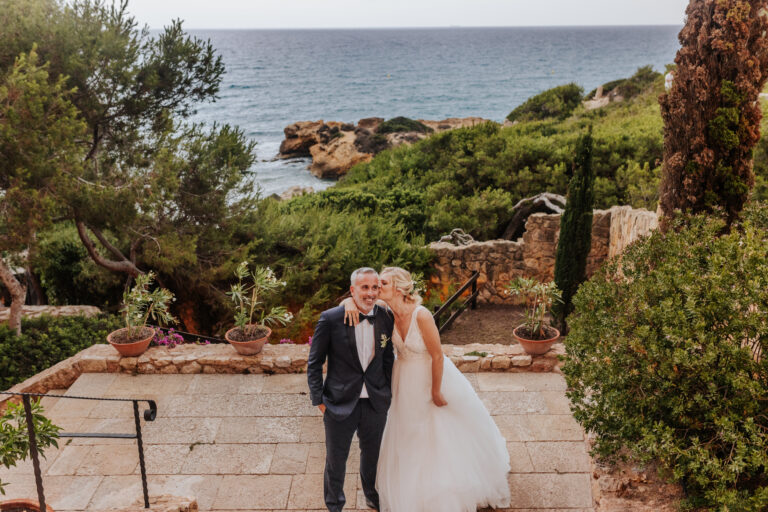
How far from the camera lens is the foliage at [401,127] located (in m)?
43.2

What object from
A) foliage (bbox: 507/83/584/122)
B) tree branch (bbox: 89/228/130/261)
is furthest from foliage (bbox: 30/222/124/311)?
foliage (bbox: 507/83/584/122)

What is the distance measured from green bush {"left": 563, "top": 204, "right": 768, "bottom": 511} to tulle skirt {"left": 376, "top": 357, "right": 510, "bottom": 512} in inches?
33.1

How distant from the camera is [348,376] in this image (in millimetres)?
3939

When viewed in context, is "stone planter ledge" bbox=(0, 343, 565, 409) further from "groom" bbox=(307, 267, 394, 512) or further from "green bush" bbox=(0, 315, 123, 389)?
"groom" bbox=(307, 267, 394, 512)

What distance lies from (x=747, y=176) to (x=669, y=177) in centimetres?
93

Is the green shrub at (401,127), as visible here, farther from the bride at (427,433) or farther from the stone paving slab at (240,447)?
the bride at (427,433)

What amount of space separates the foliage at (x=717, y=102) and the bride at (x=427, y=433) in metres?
4.83

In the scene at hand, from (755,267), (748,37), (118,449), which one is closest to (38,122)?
(118,449)

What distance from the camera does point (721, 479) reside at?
2.87m

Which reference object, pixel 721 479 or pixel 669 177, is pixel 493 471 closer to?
pixel 721 479

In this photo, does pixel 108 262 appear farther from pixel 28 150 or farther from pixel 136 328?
pixel 136 328

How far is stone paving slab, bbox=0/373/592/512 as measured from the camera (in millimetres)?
4539

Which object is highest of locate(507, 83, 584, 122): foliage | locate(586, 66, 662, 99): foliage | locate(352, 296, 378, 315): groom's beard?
locate(586, 66, 662, 99): foliage

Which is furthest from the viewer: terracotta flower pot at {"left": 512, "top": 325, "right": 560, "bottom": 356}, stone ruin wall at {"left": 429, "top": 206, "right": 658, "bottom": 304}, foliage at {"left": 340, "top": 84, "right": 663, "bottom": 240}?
Result: foliage at {"left": 340, "top": 84, "right": 663, "bottom": 240}
